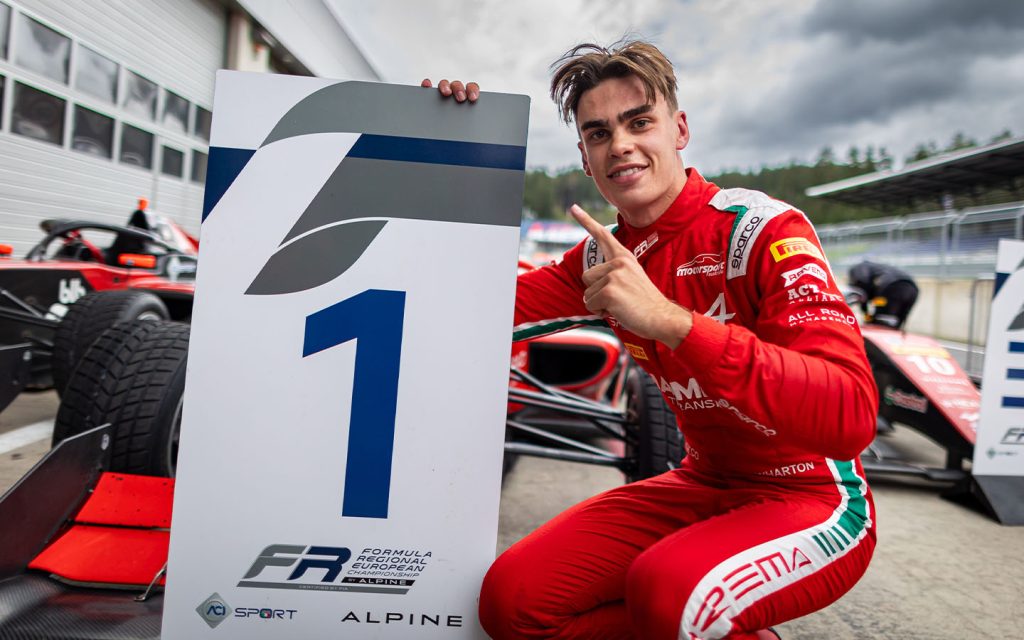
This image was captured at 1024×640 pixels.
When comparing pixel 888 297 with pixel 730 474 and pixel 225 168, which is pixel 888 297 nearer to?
pixel 730 474

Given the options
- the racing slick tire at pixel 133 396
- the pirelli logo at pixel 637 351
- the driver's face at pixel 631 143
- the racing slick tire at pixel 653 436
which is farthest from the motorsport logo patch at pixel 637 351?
the racing slick tire at pixel 133 396

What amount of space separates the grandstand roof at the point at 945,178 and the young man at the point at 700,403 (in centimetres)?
1096

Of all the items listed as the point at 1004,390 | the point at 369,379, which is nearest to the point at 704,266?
the point at 369,379

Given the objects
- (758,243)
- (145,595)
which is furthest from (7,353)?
(758,243)

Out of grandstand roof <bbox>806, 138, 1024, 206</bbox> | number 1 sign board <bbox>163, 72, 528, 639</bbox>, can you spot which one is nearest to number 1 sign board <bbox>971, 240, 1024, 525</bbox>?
number 1 sign board <bbox>163, 72, 528, 639</bbox>

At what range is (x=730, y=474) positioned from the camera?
144 cm

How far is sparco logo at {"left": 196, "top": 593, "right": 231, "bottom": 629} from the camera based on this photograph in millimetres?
1107

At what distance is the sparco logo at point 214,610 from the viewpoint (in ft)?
3.63

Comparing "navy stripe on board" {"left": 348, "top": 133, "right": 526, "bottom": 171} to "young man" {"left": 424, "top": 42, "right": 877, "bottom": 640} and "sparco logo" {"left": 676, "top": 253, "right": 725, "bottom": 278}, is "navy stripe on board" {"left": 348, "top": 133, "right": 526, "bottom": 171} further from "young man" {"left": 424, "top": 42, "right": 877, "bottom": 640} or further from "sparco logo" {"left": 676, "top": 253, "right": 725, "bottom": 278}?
"sparco logo" {"left": 676, "top": 253, "right": 725, "bottom": 278}

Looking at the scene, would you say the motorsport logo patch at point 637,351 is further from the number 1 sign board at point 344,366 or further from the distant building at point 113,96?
the distant building at point 113,96

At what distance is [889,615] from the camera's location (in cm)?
199

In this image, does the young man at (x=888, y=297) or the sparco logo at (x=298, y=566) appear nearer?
the sparco logo at (x=298, y=566)

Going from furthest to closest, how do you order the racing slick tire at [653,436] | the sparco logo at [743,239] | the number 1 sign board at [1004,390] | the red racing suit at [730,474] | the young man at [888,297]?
the young man at [888,297] → the number 1 sign board at [1004,390] → the racing slick tire at [653,436] → the sparco logo at [743,239] → the red racing suit at [730,474]

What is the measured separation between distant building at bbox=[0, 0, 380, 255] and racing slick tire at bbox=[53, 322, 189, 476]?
2.92m
